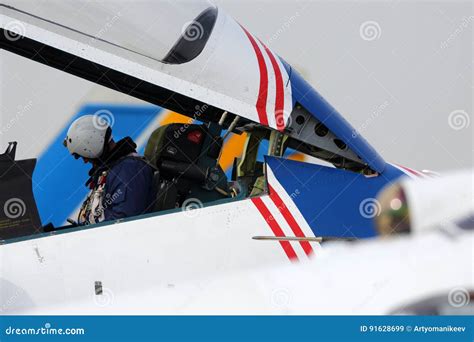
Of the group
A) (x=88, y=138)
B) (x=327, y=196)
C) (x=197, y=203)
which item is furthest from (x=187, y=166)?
(x=327, y=196)

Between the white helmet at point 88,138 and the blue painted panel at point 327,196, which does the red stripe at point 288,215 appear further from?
the white helmet at point 88,138

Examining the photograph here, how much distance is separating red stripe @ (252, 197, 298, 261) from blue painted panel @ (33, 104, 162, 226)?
1921 millimetres

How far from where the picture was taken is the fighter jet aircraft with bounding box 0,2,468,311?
4508mm

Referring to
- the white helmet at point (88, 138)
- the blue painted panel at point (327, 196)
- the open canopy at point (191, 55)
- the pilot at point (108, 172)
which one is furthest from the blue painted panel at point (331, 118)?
the white helmet at point (88, 138)

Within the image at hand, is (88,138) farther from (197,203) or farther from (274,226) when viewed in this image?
(274,226)

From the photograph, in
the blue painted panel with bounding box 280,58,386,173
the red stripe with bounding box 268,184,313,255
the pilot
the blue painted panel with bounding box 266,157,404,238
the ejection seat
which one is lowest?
the pilot

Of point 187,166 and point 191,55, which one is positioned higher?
point 191,55

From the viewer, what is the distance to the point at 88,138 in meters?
5.10

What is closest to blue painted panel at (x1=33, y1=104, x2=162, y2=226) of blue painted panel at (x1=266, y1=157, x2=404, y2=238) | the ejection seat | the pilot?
the pilot

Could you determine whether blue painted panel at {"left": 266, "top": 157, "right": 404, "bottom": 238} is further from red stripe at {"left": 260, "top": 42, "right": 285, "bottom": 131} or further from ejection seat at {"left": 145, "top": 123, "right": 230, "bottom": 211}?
ejection seat at {"left": 145, "top": 123, "right": 230, "bottom": 211}

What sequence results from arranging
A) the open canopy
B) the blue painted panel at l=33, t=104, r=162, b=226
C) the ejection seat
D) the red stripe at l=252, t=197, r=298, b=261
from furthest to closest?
the blue painted panel at l=33, t=104, r=162, b=226, the ejection seat, the red stripe at l=252, t=197, r=298, b=261, the open canopy

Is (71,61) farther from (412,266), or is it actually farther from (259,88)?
(412,266)

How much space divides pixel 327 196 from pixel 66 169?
120 inches

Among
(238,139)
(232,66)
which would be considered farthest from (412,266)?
(238,139)
